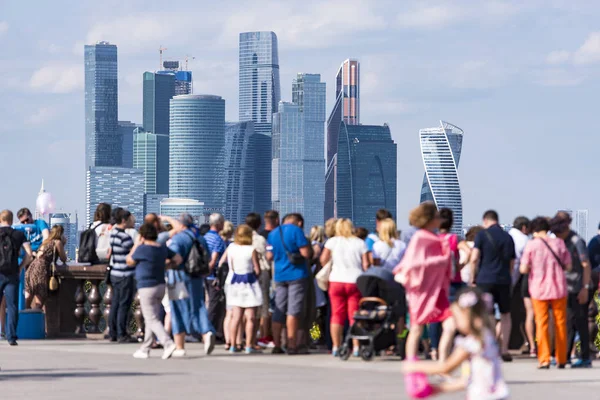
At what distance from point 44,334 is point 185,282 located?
400cm

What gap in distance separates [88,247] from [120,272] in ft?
3.97

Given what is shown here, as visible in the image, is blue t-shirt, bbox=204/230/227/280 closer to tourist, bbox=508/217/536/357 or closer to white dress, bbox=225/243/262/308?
white dress, bbox=225/243/262/308

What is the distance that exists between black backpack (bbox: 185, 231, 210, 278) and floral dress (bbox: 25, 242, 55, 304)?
353 cm

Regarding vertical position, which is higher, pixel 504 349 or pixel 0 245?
pixel 0 245

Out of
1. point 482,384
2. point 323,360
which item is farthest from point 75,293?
point 482,384

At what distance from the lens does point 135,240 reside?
17.6 metres

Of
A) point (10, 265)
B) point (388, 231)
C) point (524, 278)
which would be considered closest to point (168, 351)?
point (10, 265)

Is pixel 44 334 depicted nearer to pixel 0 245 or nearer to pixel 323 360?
pixel 0 245

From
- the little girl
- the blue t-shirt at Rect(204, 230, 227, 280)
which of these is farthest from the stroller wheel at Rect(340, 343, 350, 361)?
the little girl

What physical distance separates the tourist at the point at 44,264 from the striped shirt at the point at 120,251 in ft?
4.82

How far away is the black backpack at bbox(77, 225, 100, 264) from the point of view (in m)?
19.1

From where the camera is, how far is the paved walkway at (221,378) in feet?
Answer: 40.9

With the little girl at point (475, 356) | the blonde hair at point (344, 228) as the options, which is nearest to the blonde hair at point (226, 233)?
the blonde hair at point (344, 228)

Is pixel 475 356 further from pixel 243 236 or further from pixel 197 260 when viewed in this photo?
pixel 197 260
